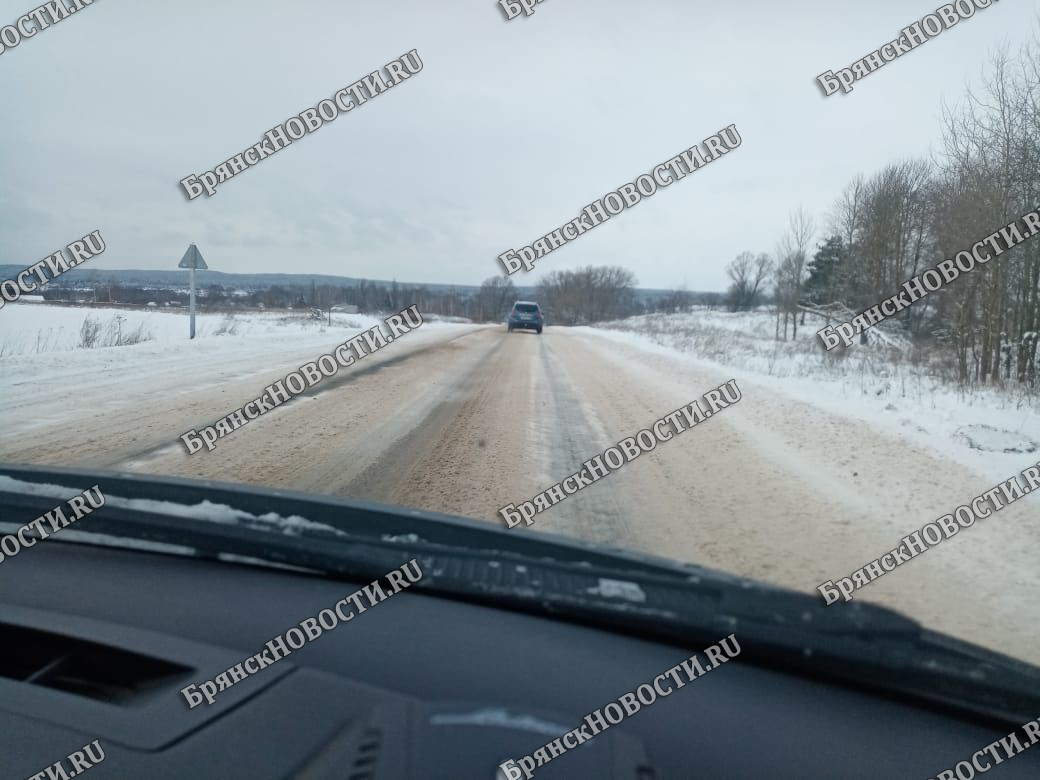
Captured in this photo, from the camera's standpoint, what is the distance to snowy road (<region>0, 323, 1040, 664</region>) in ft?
13.7

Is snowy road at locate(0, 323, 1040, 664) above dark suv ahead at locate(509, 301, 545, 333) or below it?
below

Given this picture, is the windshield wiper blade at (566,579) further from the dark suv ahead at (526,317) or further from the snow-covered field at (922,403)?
the dark suv ahead at (526,317)

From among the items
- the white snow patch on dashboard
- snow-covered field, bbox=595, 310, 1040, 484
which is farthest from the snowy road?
the white snow patch on dashboard

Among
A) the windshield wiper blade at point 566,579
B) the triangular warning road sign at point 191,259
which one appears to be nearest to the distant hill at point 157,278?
the triangular warning road sign at point 191,259

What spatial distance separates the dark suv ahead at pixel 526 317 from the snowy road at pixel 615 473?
2213 centimetres

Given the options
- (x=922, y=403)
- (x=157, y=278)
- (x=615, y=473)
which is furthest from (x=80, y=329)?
(x=922, y=403)

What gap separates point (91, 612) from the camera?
2.02 metres

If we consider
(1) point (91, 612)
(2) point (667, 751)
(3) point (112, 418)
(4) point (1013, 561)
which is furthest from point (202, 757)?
(3) point (112, 418)

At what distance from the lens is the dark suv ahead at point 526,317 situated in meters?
33.8

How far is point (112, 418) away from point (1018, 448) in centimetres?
994

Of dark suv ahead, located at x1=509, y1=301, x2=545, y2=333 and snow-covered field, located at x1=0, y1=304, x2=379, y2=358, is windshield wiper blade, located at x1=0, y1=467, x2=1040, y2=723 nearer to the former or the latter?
snow-covered field, located at x1=0, y1=304, x2=379, y2=358

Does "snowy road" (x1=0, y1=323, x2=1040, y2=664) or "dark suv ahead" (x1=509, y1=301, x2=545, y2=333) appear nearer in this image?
"snowy road" (x1=0, y1=323, x2=1040, y2=664)

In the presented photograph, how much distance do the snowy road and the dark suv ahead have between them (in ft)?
72.6

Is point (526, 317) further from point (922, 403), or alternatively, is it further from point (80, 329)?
point (922, 403)
